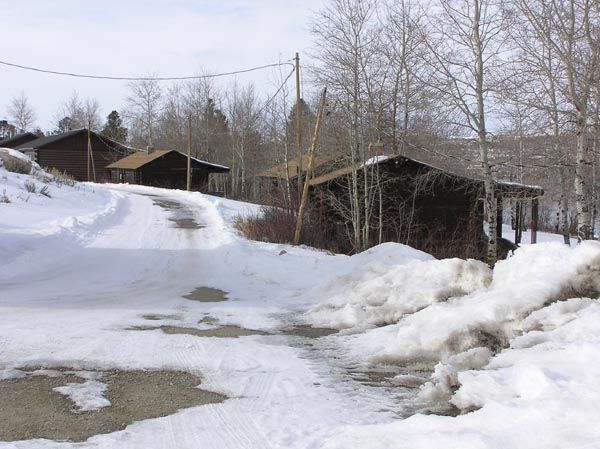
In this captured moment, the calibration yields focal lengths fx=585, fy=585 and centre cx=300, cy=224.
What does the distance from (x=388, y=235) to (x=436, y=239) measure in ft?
6.12

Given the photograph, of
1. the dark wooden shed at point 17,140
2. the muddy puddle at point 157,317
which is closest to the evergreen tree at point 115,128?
the dark wooden shed at point 17,140

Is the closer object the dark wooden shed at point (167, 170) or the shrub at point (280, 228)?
the shrub at point (280, 228)

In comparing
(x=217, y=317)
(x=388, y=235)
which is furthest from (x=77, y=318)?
(x=388, y=235)

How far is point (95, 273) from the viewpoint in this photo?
35.4ft

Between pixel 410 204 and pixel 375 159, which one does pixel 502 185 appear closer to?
pixel 410 204

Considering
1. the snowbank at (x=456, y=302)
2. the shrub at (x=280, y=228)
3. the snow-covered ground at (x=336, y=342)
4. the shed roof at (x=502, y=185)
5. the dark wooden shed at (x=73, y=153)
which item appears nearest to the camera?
the snow-covered ground at (x=336, y=342)

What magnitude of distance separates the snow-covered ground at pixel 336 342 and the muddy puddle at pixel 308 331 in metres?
0.15

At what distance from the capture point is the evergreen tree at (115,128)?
86625 millimetres

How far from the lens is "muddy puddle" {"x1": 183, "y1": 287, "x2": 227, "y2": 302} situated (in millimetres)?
9078

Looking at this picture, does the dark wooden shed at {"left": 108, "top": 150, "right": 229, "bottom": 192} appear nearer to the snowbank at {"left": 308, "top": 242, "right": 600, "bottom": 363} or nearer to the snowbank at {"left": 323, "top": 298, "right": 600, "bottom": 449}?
the snowbank at {"left": 308, "top": 242, "right": 600, "bottom": 363}

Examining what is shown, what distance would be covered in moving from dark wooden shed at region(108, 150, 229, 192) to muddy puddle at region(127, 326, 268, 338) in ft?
142

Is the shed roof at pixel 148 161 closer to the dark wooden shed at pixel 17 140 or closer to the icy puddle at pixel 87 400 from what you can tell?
the dark wooden shed at pixel 17 140

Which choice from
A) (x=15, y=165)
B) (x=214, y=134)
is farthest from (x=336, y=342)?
(x=214, y=134)

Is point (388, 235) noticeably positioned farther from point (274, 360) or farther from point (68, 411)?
point (68, 411)
